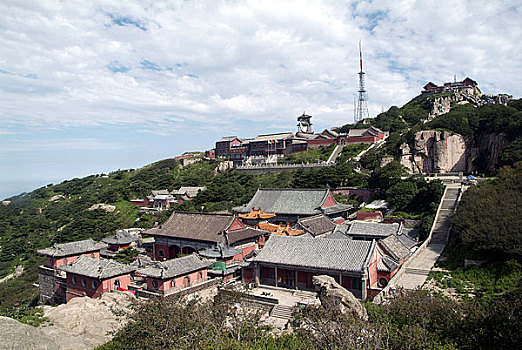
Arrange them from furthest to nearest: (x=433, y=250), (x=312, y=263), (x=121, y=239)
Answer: (x=121, y=239)
(x=433, y=250)
(x=312, y=263)

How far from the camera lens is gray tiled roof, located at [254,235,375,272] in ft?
68.6

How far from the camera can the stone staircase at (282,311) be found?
19031mm

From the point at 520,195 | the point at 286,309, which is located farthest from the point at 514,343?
the point at 520,195

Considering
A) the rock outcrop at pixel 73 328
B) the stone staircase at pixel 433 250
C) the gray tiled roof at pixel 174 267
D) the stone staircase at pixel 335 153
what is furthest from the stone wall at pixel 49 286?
the stone staircase at pixel 335 153

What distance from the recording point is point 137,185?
64938 millimetres

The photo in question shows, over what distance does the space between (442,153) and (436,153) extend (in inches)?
26.8

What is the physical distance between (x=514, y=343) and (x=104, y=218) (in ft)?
150

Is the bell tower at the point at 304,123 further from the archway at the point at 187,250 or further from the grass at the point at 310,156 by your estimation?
the archway at the point at 187,250

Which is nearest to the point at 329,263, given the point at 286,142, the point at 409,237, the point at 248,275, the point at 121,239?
the point at 248,275

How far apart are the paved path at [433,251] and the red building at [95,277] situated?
15.9 m

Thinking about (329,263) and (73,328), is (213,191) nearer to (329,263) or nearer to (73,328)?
(329,263)

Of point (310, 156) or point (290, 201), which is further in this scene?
point (310, 156)

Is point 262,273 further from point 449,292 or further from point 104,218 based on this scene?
point 104,218

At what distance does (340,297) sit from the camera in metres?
16.3
